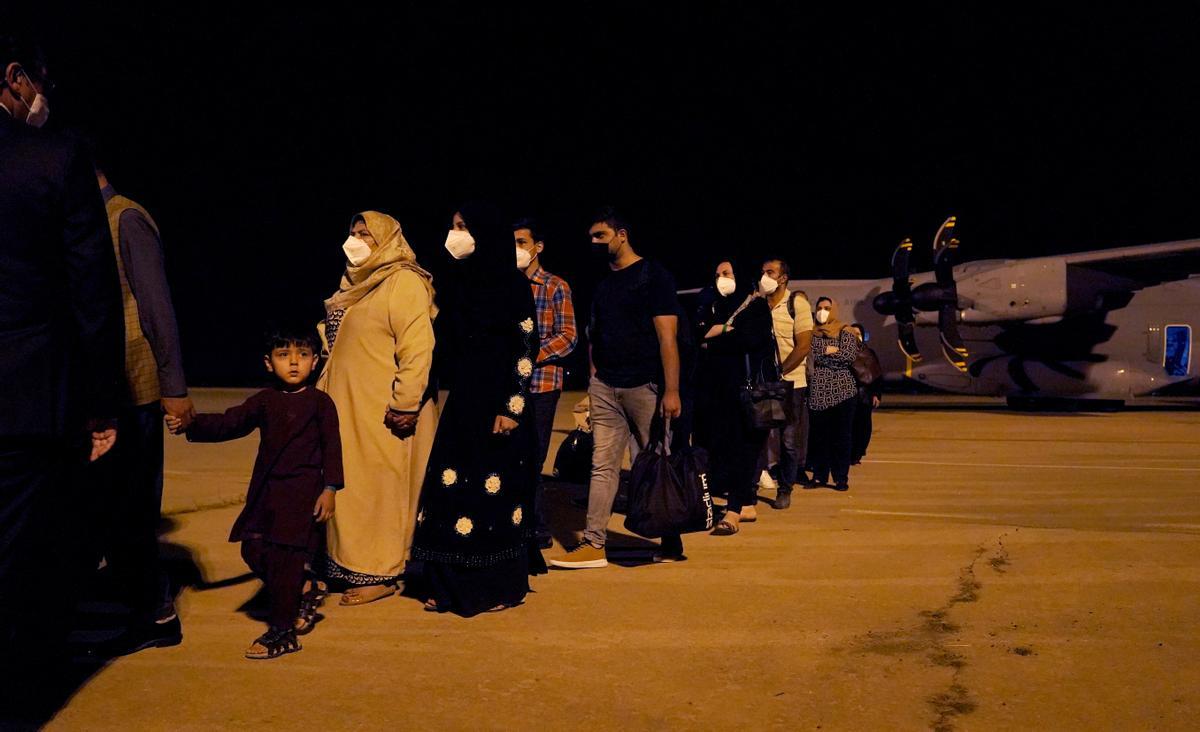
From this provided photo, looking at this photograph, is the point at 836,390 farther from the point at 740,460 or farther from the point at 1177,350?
the point at 1177,350

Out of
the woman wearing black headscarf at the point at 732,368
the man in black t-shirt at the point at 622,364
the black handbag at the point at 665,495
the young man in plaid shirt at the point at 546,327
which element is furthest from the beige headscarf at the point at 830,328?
the black handbag at the point at 665,495

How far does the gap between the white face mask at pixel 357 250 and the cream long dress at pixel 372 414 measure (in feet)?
0.66

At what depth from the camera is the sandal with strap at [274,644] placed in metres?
4.69

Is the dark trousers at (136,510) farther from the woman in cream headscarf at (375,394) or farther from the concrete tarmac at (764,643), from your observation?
the woman in cream headscarf at (375,394)

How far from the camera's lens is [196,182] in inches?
1222

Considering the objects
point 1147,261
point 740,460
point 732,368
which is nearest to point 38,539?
point 740,460

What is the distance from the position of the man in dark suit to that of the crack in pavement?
291cm

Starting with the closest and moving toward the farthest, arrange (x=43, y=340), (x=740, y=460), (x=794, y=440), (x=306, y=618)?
(x=43, y=340), (x=306, y=618), (x=740, y=460), (x=794, y=440)

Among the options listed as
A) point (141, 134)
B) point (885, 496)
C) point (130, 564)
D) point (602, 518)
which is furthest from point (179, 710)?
point (141, 134)

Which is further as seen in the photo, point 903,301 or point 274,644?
point 903,301

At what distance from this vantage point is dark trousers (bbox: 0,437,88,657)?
3.07 metres

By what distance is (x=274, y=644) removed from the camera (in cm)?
471

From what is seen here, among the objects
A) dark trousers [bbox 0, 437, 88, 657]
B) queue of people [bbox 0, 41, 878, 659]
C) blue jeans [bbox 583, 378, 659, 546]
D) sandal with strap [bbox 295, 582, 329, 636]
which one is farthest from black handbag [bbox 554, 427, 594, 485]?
dark trousers [bbox 0, 437, 88, 657]

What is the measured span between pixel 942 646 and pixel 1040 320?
59.1ft
